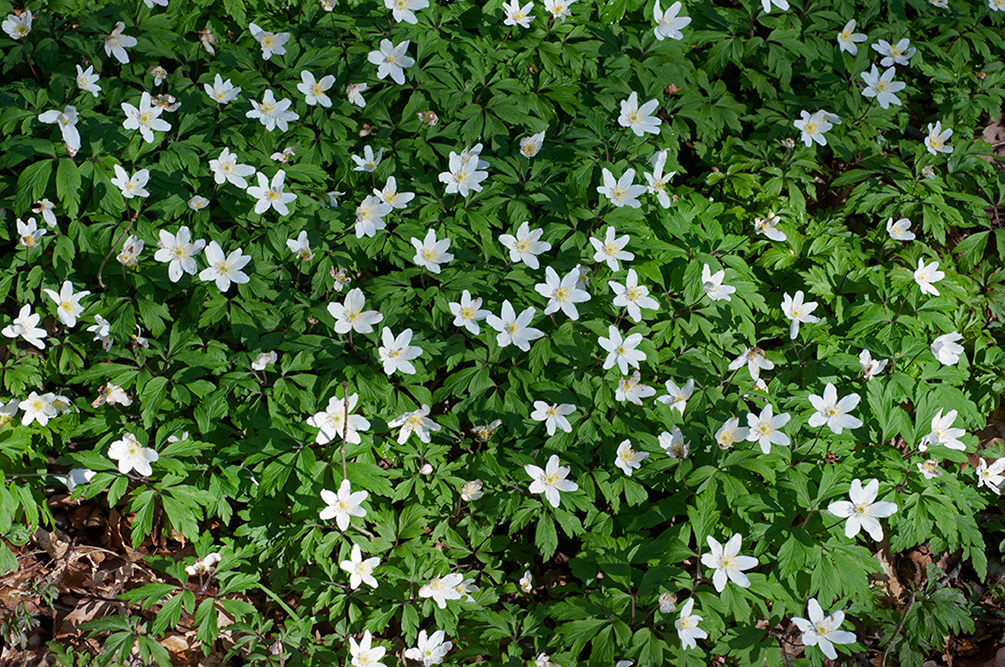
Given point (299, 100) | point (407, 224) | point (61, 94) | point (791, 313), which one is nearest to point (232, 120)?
point (299, 100)

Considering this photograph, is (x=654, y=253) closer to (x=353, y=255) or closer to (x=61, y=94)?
(x=353, y=255)

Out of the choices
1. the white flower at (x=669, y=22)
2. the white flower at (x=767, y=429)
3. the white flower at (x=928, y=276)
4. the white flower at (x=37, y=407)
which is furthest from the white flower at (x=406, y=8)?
the white flower at (x=928, y=276)

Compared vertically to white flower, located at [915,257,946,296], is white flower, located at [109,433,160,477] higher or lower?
higher

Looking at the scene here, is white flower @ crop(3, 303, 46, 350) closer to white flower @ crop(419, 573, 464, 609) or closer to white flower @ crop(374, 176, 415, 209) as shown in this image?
white flower @ crop(374, 176, 415, 209)

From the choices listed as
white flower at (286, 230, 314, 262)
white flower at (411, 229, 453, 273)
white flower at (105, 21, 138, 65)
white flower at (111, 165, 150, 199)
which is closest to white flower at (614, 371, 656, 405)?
white flower at (411, 229, 453, 273)

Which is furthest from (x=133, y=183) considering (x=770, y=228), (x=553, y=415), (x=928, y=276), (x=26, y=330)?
(x=928, y=276)

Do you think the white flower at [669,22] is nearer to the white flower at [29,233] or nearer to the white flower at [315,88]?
the white flower at [315,88]
